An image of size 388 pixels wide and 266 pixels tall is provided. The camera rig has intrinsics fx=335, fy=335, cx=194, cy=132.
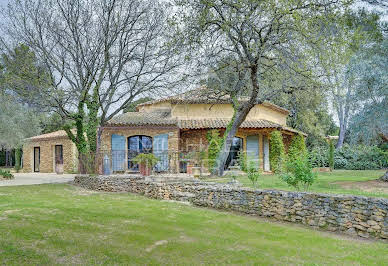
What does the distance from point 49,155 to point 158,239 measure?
74.9 ft

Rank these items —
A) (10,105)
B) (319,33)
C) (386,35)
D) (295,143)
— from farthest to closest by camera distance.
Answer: (10,105) → (295,143) → (319,33) → (386,35)

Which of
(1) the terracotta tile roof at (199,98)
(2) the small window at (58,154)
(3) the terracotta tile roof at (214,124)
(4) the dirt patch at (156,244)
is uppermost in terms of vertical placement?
(1) the terracotta tile roof at (199,98)

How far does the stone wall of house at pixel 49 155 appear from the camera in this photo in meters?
25.8

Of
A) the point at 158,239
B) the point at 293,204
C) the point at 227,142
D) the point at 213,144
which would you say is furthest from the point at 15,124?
the point at 293,204

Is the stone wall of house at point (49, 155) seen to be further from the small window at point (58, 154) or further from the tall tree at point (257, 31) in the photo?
the tall tree at point (257, 31)

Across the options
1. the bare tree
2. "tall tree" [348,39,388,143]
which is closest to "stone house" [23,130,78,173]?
the bare tree

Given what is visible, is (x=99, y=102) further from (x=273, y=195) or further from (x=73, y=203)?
(x=273, y=195)

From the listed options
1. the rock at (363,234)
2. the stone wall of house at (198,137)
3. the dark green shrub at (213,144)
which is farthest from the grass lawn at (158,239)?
the stone wall of house at (198,137)

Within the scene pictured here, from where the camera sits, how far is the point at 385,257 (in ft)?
20.1

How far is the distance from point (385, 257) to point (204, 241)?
339 centimetres

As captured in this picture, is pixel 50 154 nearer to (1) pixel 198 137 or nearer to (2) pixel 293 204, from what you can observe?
(1) pixel 198 137

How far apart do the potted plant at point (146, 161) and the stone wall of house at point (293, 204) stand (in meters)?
1.11

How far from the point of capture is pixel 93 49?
17.3 metres

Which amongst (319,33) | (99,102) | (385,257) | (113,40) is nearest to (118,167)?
(99,102)
